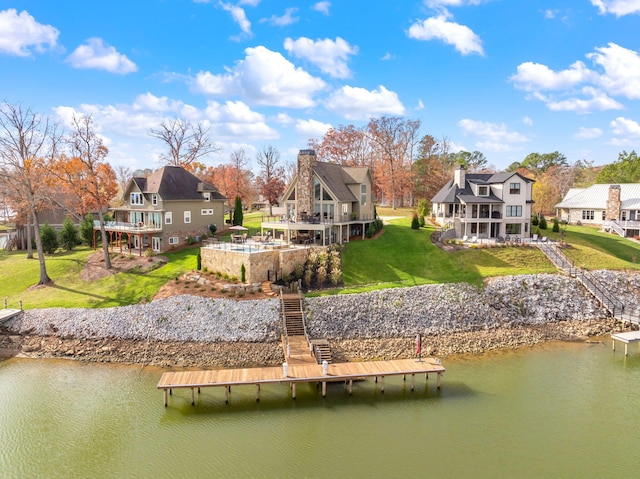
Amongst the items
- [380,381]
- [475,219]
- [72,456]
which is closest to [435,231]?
[475,219]

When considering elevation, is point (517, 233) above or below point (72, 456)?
above

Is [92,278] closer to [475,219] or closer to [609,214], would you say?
[475,219]

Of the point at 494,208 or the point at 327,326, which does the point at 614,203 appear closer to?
the point at 494,208

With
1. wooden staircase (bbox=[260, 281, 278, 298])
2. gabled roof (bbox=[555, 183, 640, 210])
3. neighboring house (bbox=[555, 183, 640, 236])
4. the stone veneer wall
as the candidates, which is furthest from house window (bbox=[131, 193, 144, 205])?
gabled roof (bbox=[555, 183, 640, 210])

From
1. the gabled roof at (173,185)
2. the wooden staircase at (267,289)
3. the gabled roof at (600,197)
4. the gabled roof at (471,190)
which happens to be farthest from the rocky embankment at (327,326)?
the gabled roof at (600,197)

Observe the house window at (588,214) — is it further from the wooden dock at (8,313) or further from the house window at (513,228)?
the wooden dock at (8,313)

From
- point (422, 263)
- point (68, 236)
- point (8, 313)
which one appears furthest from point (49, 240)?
point (422, 263)
